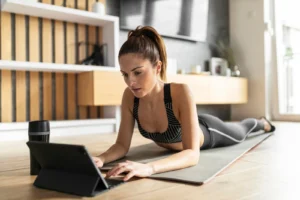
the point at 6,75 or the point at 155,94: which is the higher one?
the point at 6,75

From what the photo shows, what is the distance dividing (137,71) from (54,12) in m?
1.91

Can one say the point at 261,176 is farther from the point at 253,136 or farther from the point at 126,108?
the point at 253,136

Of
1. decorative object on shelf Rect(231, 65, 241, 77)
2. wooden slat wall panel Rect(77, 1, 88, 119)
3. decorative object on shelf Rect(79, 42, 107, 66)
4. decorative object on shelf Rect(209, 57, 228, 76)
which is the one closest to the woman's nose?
decorative object on shelf Rect(79, 42, 107, 66)

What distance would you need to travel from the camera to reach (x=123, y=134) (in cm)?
152

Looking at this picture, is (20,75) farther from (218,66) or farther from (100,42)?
(218,66)

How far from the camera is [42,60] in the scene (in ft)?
9.87

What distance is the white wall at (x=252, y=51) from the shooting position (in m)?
4.43

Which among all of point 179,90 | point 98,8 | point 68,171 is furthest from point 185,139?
point 98,8

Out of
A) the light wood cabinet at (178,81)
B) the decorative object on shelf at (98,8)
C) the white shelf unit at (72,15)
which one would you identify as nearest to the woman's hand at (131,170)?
the light wood cabinet at (178,81)

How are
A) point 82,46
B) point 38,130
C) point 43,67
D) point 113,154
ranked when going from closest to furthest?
point 38,130 < point 113,154 < point 43,67 < point 82,46

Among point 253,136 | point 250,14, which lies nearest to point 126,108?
point 253,136

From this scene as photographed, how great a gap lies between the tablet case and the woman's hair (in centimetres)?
49

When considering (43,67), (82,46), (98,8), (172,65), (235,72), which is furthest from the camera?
(235,72)

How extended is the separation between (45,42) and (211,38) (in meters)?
2.58
